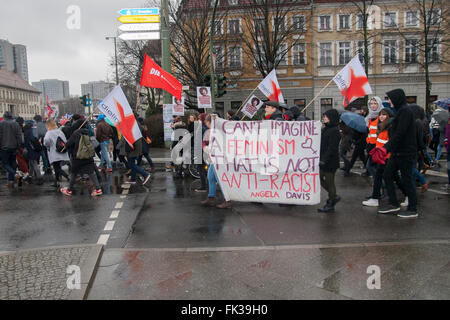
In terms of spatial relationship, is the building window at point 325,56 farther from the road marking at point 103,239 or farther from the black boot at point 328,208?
the road marking at point 103,239

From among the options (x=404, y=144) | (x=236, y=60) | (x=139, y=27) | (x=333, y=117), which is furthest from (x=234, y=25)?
(x=404, y=144)

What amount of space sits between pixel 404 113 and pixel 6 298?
582cm

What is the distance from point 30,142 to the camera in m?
10.9

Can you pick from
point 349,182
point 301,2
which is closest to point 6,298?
point 349,182

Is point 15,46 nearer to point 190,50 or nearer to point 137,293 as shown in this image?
point 190,50

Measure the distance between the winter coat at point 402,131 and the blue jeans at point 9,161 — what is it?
8748 mm

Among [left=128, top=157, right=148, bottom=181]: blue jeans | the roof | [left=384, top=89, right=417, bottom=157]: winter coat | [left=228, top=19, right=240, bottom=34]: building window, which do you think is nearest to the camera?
[left=384, top=89, right=417, bottom=157]: winter coat

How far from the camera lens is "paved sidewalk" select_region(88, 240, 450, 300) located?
3.85 metres

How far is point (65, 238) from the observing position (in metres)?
5.96

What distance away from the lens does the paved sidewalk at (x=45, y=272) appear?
3805 mm

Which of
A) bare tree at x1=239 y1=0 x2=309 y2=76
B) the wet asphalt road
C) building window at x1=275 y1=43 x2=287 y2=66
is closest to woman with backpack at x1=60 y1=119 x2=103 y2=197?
the wet asphalt road

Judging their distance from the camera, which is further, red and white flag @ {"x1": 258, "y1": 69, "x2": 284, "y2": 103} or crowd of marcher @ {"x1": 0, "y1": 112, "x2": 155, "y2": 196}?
red and white flag @ {"x1": 258, "y1": 69, "x2": 284, "y2": 103}

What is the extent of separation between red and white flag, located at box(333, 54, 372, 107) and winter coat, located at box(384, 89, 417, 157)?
178cm

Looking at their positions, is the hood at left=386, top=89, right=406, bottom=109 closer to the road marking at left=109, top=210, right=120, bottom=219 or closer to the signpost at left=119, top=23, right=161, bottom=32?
the road marking at left=109, top=210, right=120, bottom=219
